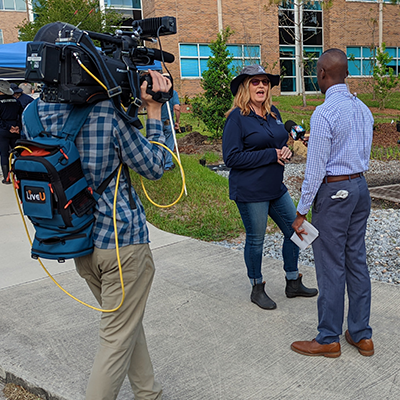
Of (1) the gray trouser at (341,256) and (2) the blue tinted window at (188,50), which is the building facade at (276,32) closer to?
(2) the blue tinted window at (188,50)

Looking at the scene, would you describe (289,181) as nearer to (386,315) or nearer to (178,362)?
(386,315)

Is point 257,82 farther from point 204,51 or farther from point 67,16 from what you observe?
point 204,51

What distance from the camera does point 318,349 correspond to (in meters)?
3.19

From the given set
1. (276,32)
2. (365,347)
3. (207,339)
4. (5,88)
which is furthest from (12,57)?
(276,32)

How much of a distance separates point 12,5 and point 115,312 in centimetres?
4078

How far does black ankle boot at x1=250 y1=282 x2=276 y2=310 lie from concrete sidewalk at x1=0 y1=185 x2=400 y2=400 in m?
0.05

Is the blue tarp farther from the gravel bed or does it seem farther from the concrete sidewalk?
the gravel bed

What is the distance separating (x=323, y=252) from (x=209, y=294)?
1551 mm

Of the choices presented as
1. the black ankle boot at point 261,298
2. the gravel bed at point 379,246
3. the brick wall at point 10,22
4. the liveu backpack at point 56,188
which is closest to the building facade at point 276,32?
the brick wall at point 10,22

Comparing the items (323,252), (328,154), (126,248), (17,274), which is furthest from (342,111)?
(17,274)

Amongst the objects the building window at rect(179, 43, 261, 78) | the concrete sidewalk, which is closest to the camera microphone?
the concrete sidewalk

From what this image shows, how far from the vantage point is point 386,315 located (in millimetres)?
3701

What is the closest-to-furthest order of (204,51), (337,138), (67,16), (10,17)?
1. (337,138)
2. (67,16)
3. (204,51)
4. (10,17)

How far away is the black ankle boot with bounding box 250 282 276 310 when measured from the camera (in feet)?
13.0
